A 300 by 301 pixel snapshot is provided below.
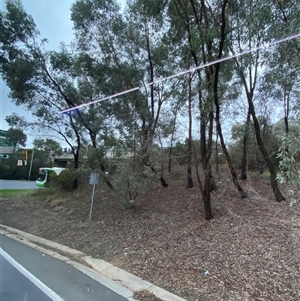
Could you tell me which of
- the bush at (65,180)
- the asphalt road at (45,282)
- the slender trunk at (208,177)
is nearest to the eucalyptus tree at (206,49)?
the slender trunk at (208,177)

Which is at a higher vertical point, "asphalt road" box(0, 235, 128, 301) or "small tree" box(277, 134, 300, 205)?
"small tree" box(277, 134, 300, 205)

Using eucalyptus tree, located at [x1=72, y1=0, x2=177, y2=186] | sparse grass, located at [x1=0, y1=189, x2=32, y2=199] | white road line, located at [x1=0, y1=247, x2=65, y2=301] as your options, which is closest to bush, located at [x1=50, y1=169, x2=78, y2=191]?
sparse grass, located at [x1=0, y1=189, x2=32, y2=199]

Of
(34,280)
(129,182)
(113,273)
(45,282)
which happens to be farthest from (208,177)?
(34,280)

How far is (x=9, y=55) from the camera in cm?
964

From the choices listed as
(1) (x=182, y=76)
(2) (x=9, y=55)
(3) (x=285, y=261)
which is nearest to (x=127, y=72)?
(1) (x=182, y=76)

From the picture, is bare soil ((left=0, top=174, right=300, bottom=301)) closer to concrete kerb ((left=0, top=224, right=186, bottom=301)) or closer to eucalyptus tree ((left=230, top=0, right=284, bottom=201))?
concrete kerb ((left=0, top=224, right=186, bottom=301))

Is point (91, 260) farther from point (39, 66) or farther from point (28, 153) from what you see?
point (28, 153)

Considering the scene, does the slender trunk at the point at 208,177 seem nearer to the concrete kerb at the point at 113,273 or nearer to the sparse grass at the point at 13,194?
the concrete kerb at the point at 113,273

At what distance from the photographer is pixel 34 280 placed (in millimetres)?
3729

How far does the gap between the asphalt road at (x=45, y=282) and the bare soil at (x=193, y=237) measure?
0.80 metres

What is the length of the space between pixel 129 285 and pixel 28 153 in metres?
19.0

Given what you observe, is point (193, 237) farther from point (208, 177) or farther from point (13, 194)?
point (13, 194)

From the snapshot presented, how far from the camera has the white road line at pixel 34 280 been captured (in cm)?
323

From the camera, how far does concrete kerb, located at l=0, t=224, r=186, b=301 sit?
3424 millimetres
